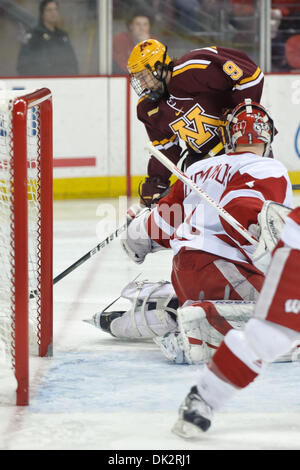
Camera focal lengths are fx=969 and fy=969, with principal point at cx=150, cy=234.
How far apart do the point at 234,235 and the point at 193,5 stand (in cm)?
414

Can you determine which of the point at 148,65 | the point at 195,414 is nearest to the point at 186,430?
the point at 195,414

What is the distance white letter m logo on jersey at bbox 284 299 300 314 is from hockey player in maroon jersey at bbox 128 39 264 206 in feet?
5.52

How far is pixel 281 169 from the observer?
285 centimetres

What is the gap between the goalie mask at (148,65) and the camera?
3.50m

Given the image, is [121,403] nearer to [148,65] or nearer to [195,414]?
[195,414]

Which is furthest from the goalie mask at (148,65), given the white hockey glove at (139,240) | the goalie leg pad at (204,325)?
the goalie leg pad at (204,325)

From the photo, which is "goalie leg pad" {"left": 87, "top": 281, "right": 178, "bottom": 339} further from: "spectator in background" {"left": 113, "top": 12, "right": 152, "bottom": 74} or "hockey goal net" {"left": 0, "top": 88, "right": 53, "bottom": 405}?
"spectator in background" {"left": 113, "top": 12, "right": 152, "bottom": 74}

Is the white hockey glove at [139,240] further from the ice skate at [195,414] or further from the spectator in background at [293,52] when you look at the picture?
the spectator in background at [293,52]

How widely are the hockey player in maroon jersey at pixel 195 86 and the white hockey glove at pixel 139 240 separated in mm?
499

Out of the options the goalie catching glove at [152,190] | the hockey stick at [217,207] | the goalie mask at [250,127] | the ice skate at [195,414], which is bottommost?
the goalie catching glove at [152,190]

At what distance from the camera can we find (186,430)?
2.16 metres

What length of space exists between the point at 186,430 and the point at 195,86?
5.82 ft

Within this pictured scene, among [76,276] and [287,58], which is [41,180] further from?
[287,58]

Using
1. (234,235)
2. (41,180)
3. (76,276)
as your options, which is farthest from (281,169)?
(76,276)
